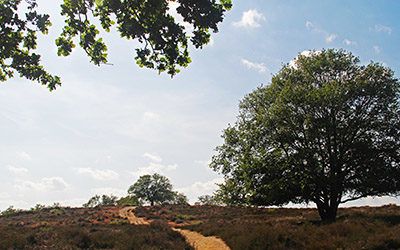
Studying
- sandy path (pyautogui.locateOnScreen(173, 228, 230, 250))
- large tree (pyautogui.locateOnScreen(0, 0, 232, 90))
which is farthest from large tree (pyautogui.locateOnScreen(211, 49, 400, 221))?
large tree (pyautogui.locateOnScreen(0, 0, 232, 90))

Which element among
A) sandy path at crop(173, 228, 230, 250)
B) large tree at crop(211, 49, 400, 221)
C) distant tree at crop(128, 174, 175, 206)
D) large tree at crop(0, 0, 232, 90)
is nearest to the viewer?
large tree at crop(0, 0, 232, 90)

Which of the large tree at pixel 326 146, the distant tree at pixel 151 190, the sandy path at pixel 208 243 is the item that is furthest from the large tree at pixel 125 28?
the distant tree at pixel 151 190

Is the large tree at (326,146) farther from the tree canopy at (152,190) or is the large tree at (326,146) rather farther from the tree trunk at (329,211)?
the tree canopy at (152,190)

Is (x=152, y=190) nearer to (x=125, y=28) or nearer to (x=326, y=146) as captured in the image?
(x=326, y=146)

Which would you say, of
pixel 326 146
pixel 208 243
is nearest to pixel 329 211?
pixel 326 146

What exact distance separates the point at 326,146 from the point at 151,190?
240ft

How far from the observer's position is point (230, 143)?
3262cm

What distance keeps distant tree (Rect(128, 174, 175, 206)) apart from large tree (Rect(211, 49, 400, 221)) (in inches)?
2710

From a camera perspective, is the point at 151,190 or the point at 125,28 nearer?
the point at 125,28

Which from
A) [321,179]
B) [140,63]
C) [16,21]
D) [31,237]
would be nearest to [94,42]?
[140,63]

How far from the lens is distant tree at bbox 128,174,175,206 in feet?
318

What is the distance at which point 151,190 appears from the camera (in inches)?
3853

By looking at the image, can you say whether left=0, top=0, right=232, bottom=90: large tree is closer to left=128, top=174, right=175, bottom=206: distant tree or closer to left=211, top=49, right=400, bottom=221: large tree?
left=211, top=49, right=400, bottom=221: large tree

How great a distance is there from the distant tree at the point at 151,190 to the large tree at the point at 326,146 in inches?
2710
